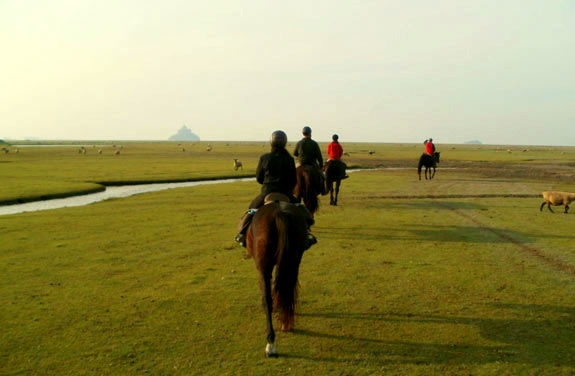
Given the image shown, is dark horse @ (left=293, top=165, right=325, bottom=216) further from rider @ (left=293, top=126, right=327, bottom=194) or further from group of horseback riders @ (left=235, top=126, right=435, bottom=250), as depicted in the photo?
group of horseback riders @ (left=235, top=126, right=435, bottom=250)

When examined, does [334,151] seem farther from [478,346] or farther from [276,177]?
[478,346]

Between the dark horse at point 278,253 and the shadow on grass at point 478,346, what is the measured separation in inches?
27.9

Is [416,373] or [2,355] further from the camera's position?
[2,355]

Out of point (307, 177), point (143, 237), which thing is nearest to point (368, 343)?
point (307, 177)

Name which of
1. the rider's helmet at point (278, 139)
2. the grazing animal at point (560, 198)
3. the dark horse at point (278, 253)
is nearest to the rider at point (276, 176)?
the rider's helmet at point (278, 139)

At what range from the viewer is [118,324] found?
7.75 metres

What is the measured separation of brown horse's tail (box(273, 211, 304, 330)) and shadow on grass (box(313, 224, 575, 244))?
7248 millimetres

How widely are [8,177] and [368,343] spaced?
4007cm

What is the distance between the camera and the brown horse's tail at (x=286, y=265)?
669 cm

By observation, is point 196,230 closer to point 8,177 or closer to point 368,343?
point 368,343

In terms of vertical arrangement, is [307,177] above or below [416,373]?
above

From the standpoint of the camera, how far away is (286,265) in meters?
6.78

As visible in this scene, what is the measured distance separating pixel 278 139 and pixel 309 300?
3294 millimetres

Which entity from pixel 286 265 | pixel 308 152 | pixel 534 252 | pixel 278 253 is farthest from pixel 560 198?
pixel 278 253
